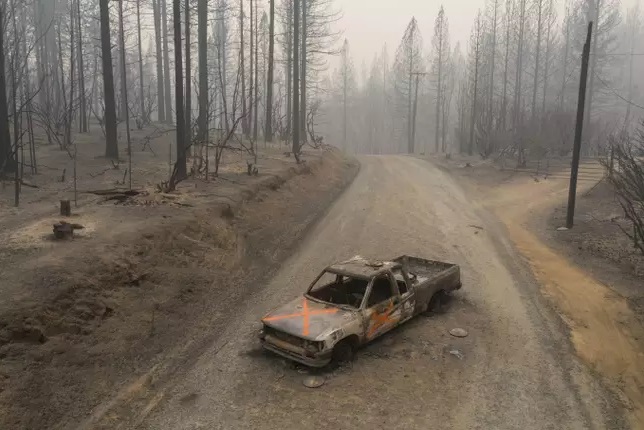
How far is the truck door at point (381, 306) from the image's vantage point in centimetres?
809

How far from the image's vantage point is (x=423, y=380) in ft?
24.0

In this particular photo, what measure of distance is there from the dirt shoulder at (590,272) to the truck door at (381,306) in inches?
122

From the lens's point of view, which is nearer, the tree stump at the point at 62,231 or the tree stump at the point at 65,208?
the tree stump at the point at 62,231

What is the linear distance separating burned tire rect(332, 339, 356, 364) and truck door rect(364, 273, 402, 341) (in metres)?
0.36

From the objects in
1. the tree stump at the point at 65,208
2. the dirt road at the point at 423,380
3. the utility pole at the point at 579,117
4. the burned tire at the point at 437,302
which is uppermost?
the utility pole at the point at 579,117

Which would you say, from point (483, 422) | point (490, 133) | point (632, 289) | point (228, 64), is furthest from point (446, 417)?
point (228, 64)

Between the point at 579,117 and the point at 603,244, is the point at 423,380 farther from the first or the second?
the point at 579,117

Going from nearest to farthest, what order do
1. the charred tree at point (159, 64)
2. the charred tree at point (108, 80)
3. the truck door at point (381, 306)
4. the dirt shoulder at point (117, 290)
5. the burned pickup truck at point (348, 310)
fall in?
the dirt shoulder at point (117, 290) < the burned pickup truck at point (348, 310) < the truck door at point (381, 306) < the charred tree at point (108, 80) < the charred tree at point (159, 64)

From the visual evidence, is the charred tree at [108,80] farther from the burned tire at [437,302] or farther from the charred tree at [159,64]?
the charred tree at [159,64]

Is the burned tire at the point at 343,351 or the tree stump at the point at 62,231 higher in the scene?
the tree stump at the point at 62,231

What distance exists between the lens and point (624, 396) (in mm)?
7207

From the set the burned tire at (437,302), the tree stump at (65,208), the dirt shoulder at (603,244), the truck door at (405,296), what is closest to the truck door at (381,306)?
the truck door at (405,296)

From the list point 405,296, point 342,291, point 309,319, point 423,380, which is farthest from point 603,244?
point 309,319

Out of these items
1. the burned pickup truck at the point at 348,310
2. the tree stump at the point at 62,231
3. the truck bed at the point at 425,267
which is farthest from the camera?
the truck bed at the point at 425,267
